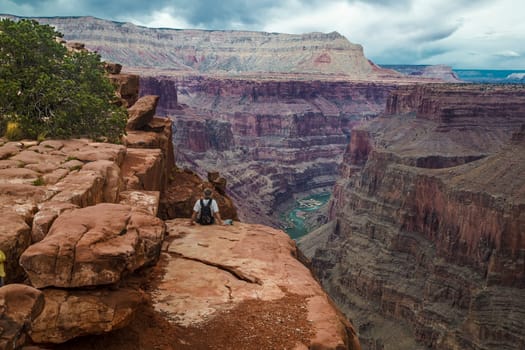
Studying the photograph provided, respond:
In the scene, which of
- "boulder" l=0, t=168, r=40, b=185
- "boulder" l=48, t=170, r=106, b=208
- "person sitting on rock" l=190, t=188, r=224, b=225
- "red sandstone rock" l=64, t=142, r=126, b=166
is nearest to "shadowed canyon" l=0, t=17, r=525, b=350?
"red sandstone rock" l=64, t=142, r=126, b=166

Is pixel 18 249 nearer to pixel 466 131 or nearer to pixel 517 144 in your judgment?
pixel 517 144

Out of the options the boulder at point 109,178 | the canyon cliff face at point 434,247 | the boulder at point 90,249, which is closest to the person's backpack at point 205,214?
the boulder at point 109,178

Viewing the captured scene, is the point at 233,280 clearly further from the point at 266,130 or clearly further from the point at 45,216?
the point at 266,130

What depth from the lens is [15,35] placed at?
20.4 metres

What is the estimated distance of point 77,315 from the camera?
8500 mm

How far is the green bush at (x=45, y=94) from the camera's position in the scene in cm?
1856

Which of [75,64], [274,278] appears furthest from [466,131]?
[274,278]

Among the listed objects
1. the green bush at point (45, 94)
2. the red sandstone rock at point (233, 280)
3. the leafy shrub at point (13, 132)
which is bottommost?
the red sandstone rock at point (233, 280)

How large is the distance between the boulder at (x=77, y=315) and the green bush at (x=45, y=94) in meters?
11.2

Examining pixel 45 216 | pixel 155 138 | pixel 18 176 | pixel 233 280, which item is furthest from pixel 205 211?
pixel 155 138

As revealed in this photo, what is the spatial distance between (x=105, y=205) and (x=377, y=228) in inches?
1947

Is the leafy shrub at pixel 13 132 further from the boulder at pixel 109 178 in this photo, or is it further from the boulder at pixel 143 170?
the boulder at pixel 109 178

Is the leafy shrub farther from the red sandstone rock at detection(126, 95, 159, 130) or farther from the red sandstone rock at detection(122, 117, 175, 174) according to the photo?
the red sandstone rock at detection(126, 95, 159, 130)

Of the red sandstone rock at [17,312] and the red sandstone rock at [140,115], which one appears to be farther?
the red sandstone rock at [140,115]
